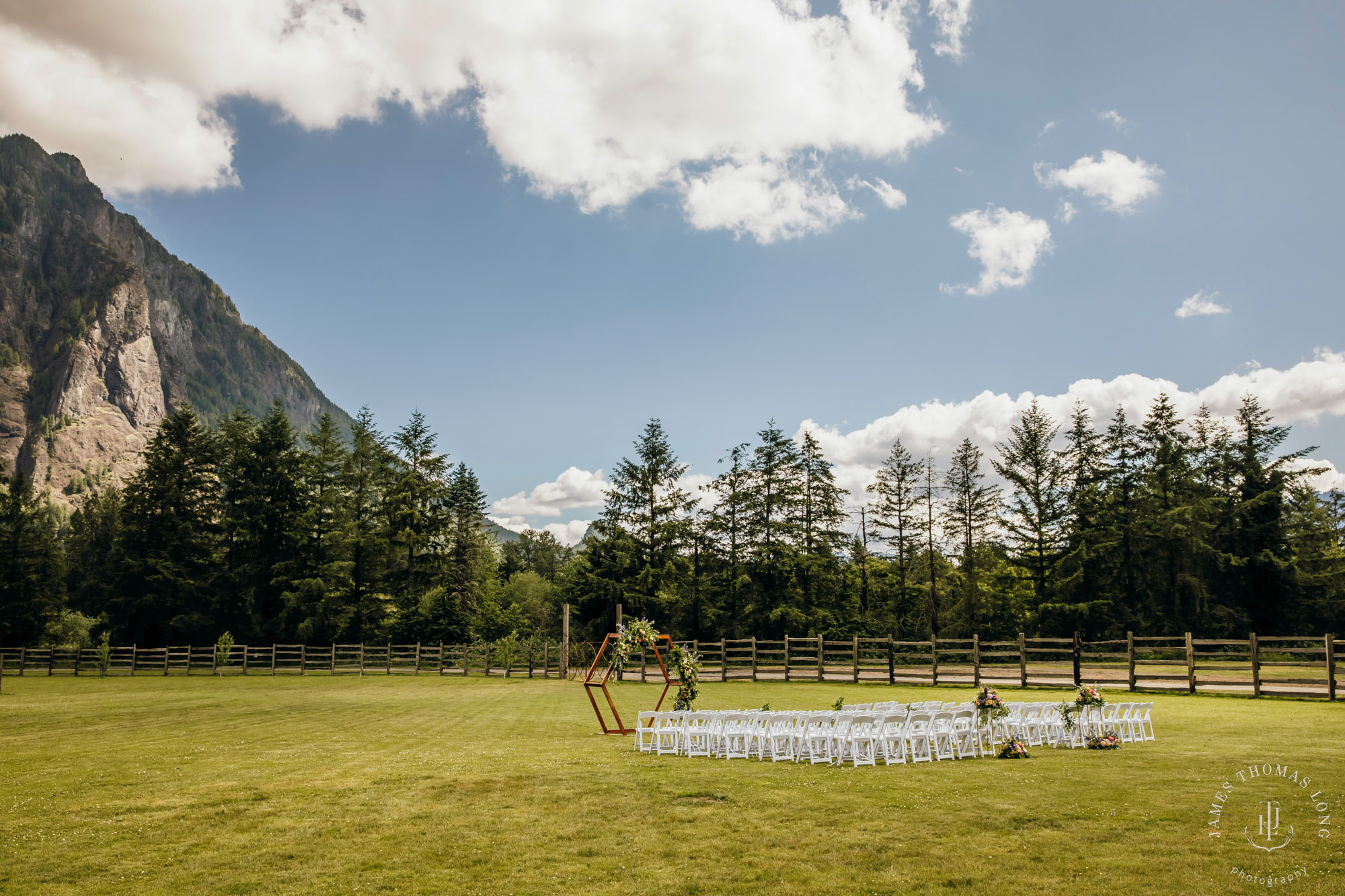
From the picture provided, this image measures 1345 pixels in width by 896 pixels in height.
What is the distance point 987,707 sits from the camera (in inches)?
445

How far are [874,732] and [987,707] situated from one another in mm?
1970

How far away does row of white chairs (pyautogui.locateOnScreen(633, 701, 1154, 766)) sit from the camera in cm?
1068

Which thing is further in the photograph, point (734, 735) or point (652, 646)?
point (652, 646)

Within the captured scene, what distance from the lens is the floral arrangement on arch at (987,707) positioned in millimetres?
11202

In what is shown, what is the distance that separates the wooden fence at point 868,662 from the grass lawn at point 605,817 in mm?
9166

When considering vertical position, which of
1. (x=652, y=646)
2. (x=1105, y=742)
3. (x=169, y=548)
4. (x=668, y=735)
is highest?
(x=169, y=548)

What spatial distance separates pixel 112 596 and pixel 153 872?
51.1 meters

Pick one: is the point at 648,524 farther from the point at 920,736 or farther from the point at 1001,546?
the point at 920,736

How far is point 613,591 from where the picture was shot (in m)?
45.5

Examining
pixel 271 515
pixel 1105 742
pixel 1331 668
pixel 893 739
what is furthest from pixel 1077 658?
pixel 271 515

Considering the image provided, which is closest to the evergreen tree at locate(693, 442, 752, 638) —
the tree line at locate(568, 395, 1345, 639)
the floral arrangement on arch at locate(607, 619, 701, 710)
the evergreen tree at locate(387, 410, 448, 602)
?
the tree line at locate(568, 395, 1345, 639)

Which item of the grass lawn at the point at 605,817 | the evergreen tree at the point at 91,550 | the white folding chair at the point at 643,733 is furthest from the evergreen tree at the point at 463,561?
the white folding chair at the point at 643,733

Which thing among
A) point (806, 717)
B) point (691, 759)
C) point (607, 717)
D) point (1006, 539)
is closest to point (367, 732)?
point (607, 717)

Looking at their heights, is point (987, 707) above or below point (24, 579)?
above
